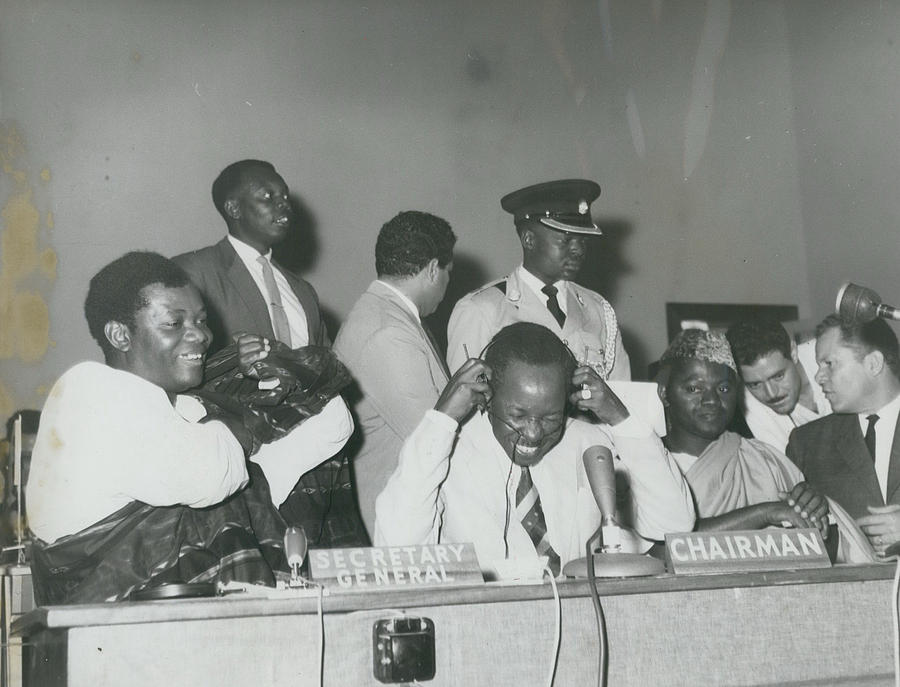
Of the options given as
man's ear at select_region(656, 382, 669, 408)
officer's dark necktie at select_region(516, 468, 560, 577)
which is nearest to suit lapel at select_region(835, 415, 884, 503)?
man's ear at select_region(656, 382, 669, 408)

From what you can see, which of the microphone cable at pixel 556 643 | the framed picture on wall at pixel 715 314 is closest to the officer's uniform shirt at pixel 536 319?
the microphone cable at pixel 556 643

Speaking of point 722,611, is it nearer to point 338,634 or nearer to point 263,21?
point 338,634

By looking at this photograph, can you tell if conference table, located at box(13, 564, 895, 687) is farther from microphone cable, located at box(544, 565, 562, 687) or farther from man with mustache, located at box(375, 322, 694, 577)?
man with mustache, located at box(375, 322, 694, 577)

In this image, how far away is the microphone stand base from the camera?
2.26m

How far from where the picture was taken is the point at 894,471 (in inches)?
148

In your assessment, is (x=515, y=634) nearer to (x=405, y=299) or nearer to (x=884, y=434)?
(x=405, y=299)

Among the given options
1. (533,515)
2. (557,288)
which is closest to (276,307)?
(557,288)

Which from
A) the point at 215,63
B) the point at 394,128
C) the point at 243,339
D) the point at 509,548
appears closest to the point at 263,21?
the point at 215,63

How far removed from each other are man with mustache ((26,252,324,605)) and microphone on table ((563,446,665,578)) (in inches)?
32.3

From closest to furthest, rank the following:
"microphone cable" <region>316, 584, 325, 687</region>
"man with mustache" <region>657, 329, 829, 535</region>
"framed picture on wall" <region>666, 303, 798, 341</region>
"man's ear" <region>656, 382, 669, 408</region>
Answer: "microphone cable" <region>316, 584, 325, 687</region>
"man with mustache" <region>657, 329, 829, 535</region>
"man's ear" <region>656, 382, 669, 408</region>
"framed picture on wall" <region>666, 303, 798, 341</region>

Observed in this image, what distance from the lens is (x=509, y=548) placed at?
2.82 m

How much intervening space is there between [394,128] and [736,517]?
12.2 ft

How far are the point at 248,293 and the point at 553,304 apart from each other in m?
1.23

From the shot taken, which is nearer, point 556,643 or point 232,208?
point 556,643
